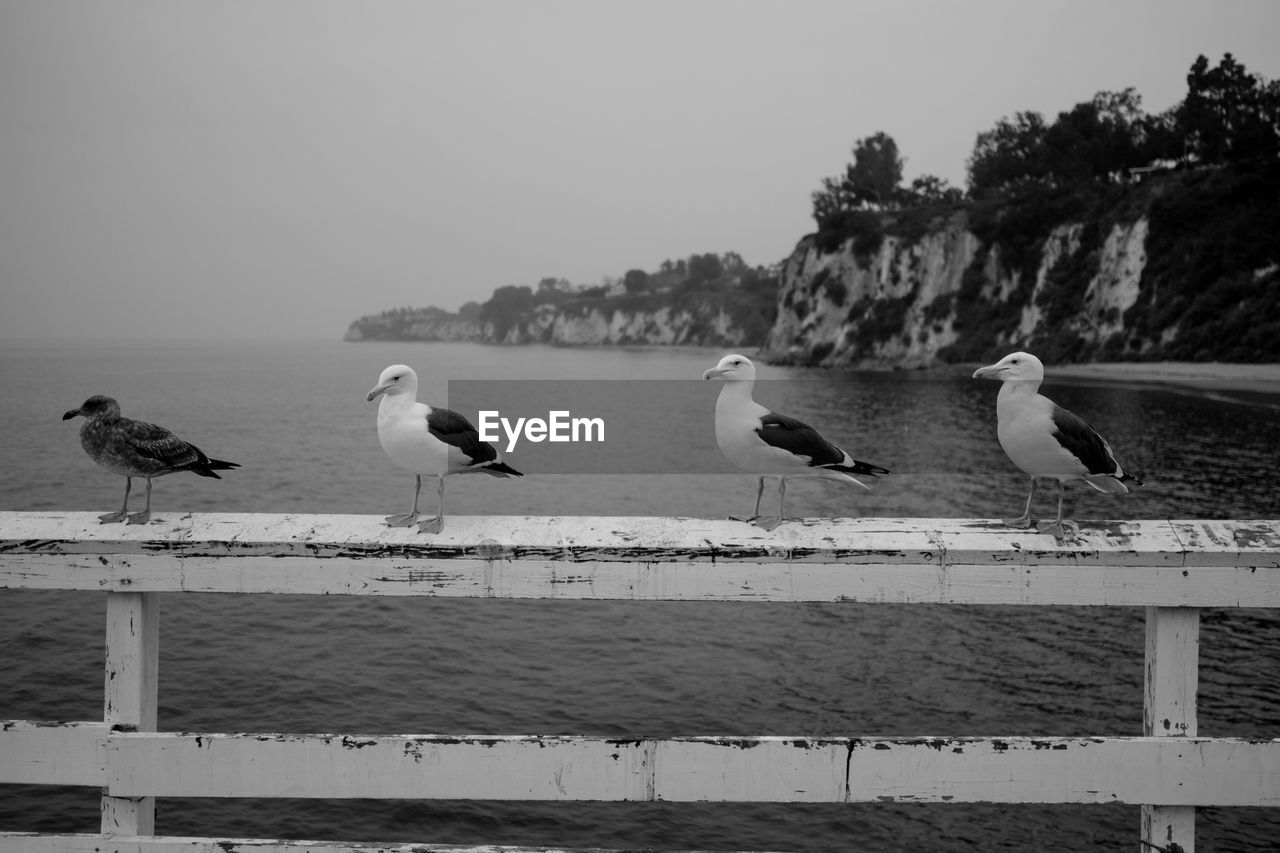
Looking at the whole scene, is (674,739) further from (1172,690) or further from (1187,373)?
(1187,373)

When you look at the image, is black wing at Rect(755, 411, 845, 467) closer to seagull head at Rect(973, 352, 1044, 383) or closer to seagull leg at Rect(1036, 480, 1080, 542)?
seagull head at Rect(973, 352, 1044, 383)

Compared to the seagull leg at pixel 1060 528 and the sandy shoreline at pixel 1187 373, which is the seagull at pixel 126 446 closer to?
the seagull leg at pixel 1060 528

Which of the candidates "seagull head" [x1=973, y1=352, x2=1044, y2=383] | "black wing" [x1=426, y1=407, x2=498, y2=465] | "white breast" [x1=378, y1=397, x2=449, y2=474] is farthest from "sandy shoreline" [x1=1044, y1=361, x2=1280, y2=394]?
"white breast" [x1=378, y1=397, x2=449, y2=474]

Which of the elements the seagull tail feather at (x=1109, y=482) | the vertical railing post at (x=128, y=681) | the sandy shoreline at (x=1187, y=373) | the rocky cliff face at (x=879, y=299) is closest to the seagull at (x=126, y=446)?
the vertical railing post at (x=128, y=681)

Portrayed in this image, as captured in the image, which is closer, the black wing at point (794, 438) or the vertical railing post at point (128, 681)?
the vertical railing post at point (128, 681)

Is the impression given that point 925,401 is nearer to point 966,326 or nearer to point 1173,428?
point 1173,428

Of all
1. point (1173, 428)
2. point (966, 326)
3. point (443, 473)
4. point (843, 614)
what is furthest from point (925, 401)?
point (443, 473)

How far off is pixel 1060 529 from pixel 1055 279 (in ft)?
313

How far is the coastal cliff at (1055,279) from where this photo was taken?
7450cm

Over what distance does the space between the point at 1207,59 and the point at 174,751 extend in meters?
114

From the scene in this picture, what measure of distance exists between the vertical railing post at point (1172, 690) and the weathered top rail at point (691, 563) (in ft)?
0.26

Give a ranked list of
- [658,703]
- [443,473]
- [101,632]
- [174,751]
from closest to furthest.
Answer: [174,751], [443,473], [658,703], [101,632]

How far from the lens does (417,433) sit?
170 inches

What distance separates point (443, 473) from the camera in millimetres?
4281
